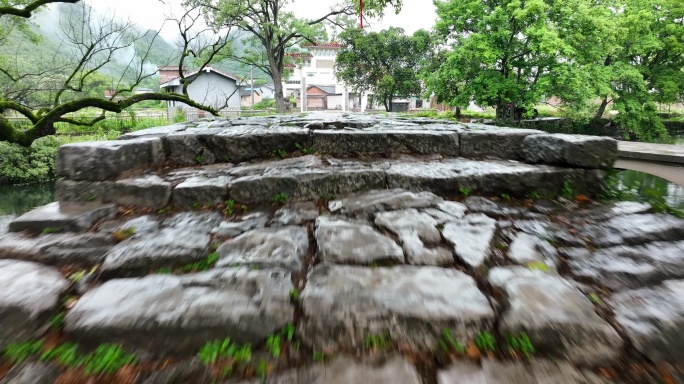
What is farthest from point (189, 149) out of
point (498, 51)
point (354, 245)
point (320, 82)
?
point (320, 82)

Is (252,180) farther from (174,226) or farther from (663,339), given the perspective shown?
(663,339)

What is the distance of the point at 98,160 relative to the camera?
196cm

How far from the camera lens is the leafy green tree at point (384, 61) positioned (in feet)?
61.9

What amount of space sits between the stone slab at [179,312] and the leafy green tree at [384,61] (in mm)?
19286

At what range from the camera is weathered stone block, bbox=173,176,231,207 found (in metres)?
1.90

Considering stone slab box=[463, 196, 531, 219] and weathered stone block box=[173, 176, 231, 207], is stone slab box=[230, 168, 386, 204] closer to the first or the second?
weathered stone block box=[173, 176, 231, 207]

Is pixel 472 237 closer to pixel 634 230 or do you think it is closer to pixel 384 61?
pixel 634 230

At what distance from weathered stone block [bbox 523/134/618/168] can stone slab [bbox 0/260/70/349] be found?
2623mm

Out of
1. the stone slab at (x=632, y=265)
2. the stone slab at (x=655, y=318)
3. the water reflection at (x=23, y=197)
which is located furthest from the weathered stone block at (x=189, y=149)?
the water reflection at (x=23, y=197)

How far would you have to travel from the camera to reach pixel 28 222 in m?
1.53

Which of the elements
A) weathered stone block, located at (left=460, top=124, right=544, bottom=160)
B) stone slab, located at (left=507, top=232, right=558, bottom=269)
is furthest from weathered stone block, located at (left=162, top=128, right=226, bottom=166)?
stone slab, located at (left=507, top=232, right=558, bottom=269)

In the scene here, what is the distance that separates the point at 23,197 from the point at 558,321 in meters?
14.9

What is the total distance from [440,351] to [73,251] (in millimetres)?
1466

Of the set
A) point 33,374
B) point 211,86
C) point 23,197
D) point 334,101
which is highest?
point 211,86
